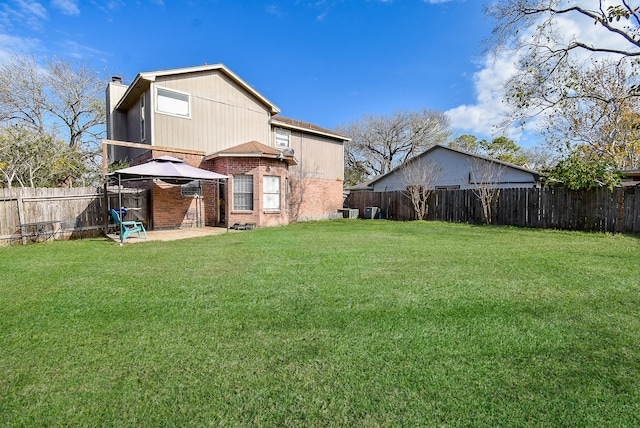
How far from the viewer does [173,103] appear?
473 inches

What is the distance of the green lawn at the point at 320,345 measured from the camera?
1948 mm

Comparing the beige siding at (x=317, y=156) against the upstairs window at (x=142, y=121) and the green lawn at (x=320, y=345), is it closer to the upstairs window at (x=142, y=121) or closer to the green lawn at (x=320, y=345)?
the upstairs window at (x=142, y=121)

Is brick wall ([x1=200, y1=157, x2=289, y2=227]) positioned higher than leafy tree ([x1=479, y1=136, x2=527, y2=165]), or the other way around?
leafy tree ([x1=479, y1=136, x2=527, y2=165])

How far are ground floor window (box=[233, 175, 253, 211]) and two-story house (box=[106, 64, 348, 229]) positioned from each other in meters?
0.04

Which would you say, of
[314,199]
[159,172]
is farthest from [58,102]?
[314,199]

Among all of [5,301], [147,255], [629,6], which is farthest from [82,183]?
[629,6]

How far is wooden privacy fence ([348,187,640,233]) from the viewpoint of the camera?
1030 cm

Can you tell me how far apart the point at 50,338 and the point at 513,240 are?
1024 centimetres

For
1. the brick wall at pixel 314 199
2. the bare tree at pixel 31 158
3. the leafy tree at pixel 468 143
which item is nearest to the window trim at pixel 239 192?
the brick wall at pixel 314 199

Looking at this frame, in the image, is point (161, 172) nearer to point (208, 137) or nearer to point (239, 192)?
point (239, 192)

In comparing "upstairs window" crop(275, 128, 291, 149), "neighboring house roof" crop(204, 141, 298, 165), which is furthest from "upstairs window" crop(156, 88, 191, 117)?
"upstairs window" crop(275, 128, 291, 149)

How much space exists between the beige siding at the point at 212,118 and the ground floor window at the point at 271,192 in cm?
266

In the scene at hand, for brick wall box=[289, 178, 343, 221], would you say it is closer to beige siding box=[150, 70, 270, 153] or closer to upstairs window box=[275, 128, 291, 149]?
upstairs window box=[275, 128, 291, 149]

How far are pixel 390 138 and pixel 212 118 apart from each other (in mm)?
24247
